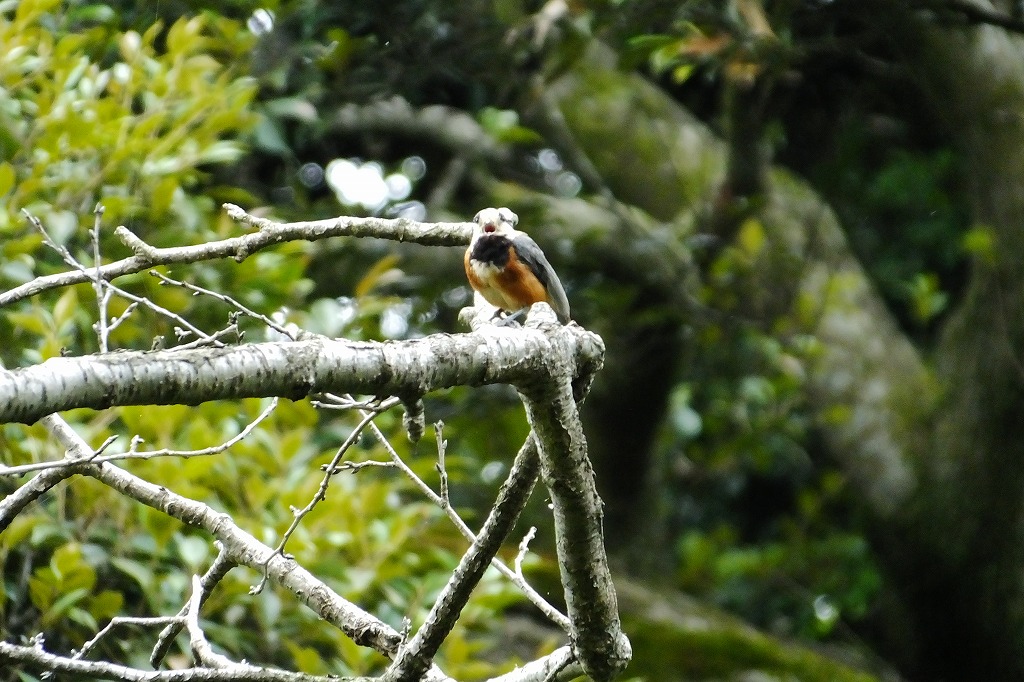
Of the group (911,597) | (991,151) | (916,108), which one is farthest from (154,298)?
(916,108)

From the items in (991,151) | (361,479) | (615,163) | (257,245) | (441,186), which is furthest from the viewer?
(615,163)

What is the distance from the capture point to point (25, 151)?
3.44 meters

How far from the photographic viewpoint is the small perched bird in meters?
3.50

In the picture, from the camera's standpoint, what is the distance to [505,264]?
3.54 metres

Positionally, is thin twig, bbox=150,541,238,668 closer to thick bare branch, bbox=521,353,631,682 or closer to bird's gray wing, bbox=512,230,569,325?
thick bare branch, bbox=521,353,631,682

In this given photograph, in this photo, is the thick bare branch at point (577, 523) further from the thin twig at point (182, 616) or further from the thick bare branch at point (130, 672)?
the thin twig at point (182, 616)

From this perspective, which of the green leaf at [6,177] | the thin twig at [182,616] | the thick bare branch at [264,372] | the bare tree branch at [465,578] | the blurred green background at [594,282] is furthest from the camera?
the blurred green background at [594,282]

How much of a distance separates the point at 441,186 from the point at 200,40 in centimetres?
237

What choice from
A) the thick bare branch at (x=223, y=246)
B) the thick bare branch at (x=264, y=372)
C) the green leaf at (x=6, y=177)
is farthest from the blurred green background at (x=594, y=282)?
the thick bare branch at (x=264, y=372)

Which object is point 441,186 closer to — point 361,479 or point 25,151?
point 361,479

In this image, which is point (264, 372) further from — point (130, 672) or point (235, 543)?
point (235, 543)

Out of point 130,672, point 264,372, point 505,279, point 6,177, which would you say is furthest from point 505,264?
point 264,372

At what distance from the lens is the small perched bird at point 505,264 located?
3504mm

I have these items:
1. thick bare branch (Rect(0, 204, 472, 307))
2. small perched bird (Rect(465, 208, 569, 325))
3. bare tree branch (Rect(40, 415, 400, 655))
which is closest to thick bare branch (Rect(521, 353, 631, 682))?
bare tree branch (Rect(40, 415, 400, 655))
